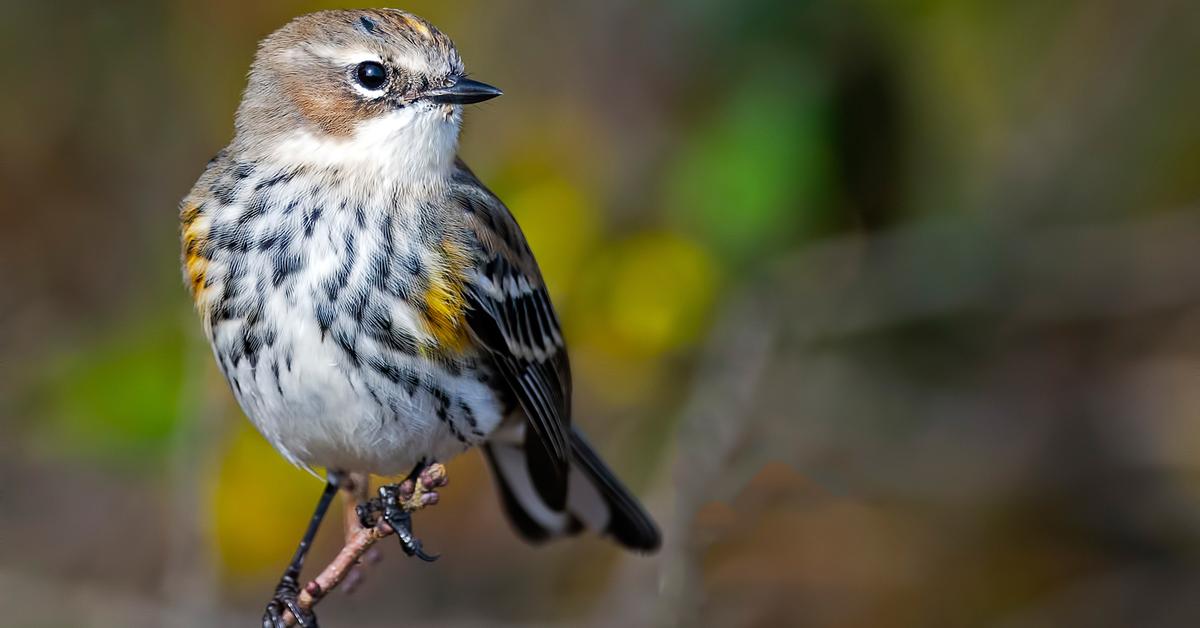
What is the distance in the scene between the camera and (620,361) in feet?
17.0

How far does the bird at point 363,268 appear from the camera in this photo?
3.29m

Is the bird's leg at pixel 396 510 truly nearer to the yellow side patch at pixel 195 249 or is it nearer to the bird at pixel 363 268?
the bird at pixel 363 268

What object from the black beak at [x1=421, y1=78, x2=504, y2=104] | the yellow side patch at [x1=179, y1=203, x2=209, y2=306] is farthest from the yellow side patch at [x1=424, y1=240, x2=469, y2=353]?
the yellow side patch at [x1=179, y1=203, x2=209, y2=306]

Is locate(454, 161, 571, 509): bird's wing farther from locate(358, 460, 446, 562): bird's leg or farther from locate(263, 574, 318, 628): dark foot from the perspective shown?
locate(263, 574, 318, 628): dark foot

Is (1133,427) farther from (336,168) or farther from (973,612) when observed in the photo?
(336,168)

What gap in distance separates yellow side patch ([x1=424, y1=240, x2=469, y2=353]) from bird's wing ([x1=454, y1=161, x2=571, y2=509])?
0.04m

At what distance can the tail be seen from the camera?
432cm

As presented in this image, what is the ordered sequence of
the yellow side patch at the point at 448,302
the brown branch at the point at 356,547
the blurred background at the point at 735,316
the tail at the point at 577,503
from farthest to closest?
the blurred background at the point at 735,316 → the tail at the point at 577,503 → the yellow side patch at the point at 448,302 → the brown branch at the point at 356,547

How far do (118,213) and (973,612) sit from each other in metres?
3.88

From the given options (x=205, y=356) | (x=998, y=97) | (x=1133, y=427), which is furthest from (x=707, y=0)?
(x=1133, y=427)

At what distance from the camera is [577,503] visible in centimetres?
439

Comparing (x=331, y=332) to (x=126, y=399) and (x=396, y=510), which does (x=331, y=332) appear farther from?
(x=126, y=399)

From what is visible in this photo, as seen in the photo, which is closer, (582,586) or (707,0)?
(707,0)

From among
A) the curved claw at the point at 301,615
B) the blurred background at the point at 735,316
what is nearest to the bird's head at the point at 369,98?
the curved claw at the point at 301,615
